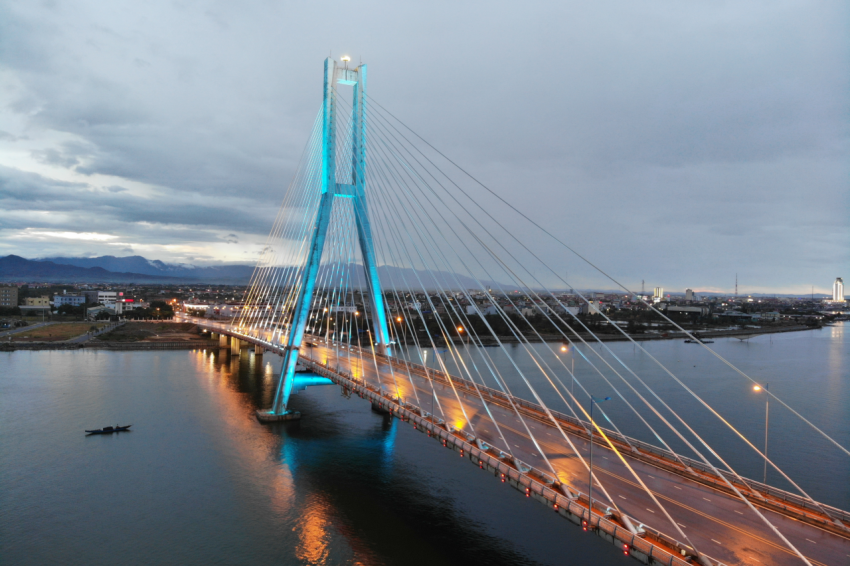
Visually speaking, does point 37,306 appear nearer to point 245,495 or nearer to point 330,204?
point 330,204

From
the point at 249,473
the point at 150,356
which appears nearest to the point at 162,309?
the point at 150,356

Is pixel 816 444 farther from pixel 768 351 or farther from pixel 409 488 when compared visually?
pixel 768 351

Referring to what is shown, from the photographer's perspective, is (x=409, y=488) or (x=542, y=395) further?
(x=542, y=395)

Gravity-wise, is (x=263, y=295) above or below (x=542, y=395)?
above

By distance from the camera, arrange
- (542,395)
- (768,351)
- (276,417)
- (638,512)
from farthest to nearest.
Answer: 1. (768,351)
2. (542,395)
3. (276,417)
4. (638,512)

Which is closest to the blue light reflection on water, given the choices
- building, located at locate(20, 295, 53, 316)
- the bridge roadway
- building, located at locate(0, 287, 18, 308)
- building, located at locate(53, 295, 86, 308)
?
the bridge roadway

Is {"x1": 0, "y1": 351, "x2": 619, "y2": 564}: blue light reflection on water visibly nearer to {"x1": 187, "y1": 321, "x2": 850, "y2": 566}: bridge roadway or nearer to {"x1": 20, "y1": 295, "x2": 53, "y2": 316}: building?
{"x1": 187, "y1": 321, "x2": 850, "y2": 566}: bridge roadway
